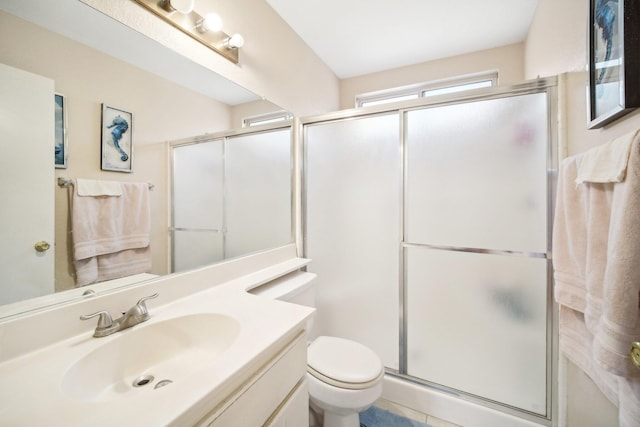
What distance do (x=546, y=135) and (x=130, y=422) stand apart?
190 centimetres

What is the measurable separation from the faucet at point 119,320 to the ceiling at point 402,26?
6.33ft

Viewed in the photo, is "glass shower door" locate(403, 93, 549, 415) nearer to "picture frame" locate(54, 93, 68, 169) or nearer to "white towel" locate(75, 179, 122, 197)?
"white towel" locate(75, 179, 122, 197)

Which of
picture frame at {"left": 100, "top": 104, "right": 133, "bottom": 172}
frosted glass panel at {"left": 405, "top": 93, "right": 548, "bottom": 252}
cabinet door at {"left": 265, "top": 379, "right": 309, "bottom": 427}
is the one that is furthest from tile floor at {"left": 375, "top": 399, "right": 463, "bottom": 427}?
picture frame at {"left": 100, "top": 104, "right": 133, "bottom": 172}

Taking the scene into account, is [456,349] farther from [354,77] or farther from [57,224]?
[354,77]

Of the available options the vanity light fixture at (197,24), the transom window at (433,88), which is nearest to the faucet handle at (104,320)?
the vanity light fixture at (197,24)

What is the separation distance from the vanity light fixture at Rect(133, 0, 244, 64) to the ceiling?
1.97 feet

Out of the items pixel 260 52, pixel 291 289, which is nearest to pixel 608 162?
pixel 291 289

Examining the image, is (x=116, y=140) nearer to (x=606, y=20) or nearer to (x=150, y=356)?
(x=150, y=356)

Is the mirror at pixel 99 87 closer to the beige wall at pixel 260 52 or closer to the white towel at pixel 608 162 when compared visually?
the beige wall at pixel 260 52

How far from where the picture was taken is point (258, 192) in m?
1.68

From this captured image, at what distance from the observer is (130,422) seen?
437 mm

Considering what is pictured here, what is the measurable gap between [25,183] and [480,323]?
2.06 m

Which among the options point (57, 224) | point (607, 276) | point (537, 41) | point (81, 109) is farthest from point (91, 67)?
point (537, 41)

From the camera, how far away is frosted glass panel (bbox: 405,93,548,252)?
4.29 feet
